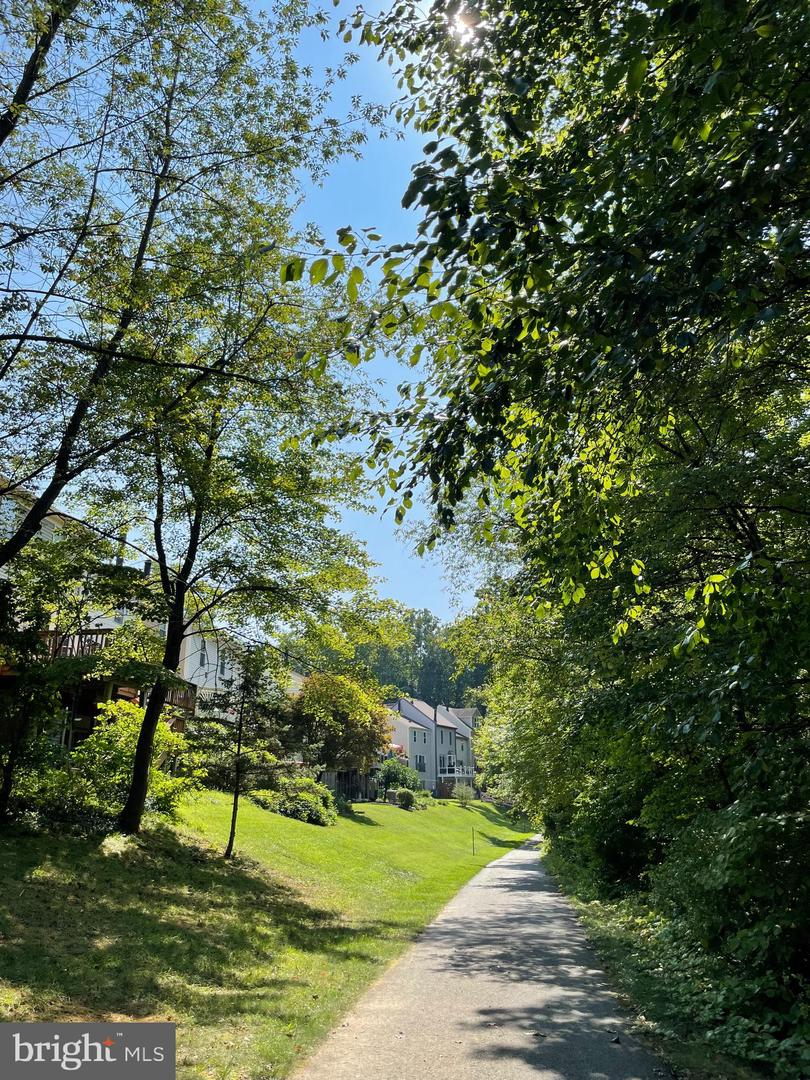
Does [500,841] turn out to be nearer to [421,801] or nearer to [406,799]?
[406,799]

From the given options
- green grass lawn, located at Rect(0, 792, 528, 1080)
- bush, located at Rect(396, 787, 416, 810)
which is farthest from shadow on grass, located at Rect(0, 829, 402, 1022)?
bush, located at Rect(396, 787, 416, 810)

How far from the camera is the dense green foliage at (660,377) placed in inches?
127

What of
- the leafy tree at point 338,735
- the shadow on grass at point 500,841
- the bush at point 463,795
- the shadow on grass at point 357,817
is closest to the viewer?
the leafy tree at point 338,735

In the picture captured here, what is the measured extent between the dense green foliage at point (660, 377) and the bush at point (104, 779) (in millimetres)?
9711

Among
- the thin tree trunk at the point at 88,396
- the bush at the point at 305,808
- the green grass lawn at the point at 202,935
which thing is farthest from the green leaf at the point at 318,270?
the bush at the point at 305,808

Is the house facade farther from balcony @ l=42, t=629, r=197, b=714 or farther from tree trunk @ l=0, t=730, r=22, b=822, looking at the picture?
tree trunk @ l=0, t=730, r=22, b=822

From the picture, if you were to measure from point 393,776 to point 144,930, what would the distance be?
1683 inches

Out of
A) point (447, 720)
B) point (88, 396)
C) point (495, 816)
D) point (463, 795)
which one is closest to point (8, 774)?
point (88, 396)

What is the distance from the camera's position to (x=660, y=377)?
4922 mm

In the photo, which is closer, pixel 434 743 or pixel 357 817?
pixel 357 817

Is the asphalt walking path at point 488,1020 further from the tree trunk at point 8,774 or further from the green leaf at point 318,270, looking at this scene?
the tree trunk at point 8,774

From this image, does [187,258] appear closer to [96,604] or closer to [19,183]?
[19,183]

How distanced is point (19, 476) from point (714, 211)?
10.2 meters

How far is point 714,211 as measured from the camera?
321cm
